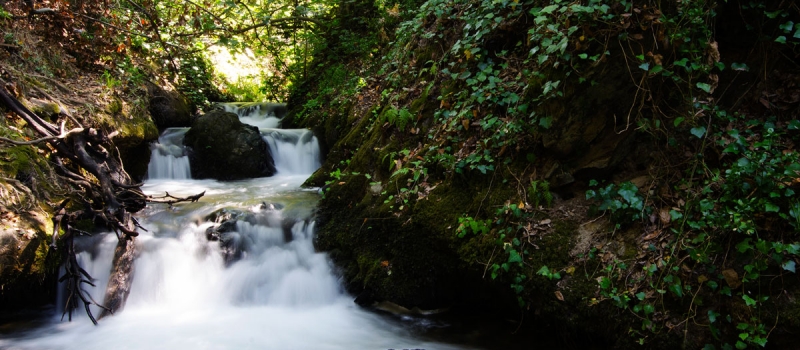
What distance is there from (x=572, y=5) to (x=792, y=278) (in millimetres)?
2442

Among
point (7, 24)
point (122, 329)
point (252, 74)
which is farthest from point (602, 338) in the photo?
point (252, 74)

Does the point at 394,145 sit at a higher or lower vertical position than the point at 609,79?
lower

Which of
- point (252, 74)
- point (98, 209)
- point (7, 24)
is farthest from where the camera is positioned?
point (252, 74)

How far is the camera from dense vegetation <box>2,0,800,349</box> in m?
2.97

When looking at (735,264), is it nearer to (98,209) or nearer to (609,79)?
(609,79)

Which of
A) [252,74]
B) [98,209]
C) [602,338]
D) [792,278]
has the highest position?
[252,74]

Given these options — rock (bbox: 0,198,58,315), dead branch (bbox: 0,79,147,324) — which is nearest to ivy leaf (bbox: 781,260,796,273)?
dead branch (bbox: 0,79,147,324)

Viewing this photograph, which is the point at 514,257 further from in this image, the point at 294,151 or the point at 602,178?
the point at 294,151

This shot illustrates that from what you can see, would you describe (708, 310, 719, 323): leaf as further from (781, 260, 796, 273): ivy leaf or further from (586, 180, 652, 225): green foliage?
(586, 180, 652, 225): green foliage

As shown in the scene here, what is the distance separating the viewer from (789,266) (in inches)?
106

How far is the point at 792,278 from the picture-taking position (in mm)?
2764

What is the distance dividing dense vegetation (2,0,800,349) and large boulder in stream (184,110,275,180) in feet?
12.3

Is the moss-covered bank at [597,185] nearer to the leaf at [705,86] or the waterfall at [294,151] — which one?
the leaf at [705,86]

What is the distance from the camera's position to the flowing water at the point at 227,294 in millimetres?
4316
